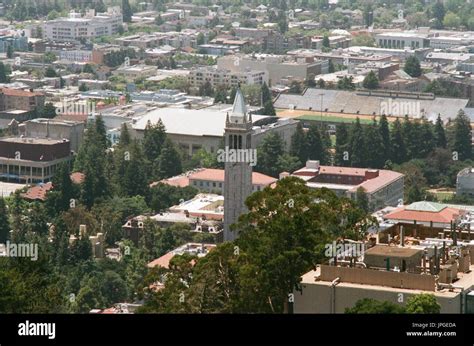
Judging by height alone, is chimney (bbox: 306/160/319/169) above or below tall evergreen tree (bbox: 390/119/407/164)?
above

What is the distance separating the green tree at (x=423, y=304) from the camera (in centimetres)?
1454

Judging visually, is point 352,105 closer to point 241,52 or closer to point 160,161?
point 160,161

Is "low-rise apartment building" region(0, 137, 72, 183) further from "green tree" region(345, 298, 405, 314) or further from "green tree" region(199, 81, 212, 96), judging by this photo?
"green tree" region(345, 298, 405, 314)

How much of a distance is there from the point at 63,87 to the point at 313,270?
51318 mm

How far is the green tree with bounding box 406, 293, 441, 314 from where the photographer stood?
1454 centimetres

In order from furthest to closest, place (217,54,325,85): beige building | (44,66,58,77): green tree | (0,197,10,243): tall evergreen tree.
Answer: (44,66,58,77): green tree < (217,54,325,85): beige building < (0,197,10,243): tall evergreen tree

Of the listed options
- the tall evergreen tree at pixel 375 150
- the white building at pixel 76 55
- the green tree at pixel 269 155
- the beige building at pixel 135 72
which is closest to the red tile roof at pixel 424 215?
the green tree at pixel 269 155

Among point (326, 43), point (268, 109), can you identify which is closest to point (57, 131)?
point (268, 109)

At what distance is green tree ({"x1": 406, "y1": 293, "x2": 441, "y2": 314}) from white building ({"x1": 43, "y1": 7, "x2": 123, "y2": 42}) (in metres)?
72.0

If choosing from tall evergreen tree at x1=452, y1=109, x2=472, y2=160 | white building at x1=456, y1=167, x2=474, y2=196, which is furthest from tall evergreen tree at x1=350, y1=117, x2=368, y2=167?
white building at x1=456, y1=167, x2=474, y2=196

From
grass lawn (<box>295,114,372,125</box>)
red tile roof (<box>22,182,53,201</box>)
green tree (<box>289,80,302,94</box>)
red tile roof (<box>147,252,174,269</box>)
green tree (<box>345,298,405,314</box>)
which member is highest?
green tree (<box>345,298,405,314</box>)

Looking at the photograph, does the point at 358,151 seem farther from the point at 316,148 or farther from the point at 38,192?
the point at 38,192

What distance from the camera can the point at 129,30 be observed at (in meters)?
90.4
